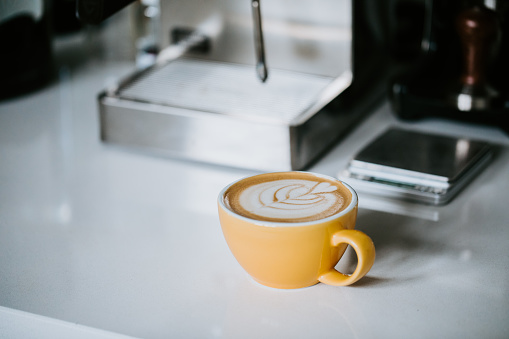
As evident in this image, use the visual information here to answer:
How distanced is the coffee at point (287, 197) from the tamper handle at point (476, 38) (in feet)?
1.09

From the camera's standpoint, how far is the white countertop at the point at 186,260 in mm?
496

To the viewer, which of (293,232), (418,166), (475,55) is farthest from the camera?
(475,55)

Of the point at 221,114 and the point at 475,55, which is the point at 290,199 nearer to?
the point at 221,114

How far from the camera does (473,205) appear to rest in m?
0.67

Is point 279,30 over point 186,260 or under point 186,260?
over

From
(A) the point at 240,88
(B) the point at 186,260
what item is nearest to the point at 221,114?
(A) the point at 240,88

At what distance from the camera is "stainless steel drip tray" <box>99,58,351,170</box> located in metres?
0.73

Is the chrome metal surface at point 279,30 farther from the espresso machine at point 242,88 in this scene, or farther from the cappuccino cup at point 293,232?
the cappuccino cup at point 293,232

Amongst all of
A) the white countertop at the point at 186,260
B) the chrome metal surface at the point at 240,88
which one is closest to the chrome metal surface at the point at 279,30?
the chrome metal surface at the point at 240,88

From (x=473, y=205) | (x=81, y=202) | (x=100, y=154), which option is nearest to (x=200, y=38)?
(x=100, y=154)

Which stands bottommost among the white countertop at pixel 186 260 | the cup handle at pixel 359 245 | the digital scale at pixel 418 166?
the white countertop at pixel 186 260

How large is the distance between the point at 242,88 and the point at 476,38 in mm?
281

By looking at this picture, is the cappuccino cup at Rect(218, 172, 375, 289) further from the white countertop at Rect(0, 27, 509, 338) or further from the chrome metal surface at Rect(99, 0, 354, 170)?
the chrome metal surface at Rect(99, 0, 354, 170)

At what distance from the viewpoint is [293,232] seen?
1.59ft
